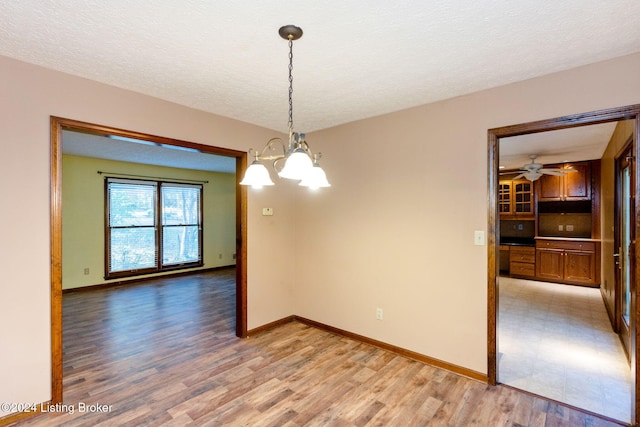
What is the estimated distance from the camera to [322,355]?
3150 millimetres

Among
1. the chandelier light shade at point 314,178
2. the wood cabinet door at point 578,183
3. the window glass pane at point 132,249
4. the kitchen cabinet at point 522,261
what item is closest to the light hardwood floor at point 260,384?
the chandelier light shade at point 314,178

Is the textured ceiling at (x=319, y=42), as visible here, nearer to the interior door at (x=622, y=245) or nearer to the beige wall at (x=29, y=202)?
the beige wall at (x=29, y=202)

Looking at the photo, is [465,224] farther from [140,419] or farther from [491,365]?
[140,419]

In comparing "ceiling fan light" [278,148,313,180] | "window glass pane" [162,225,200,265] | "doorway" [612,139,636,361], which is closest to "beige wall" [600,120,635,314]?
"doorway" [612,139,636,361]

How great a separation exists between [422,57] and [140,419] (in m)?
3.17

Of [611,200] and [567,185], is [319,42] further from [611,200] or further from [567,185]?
[567,185]

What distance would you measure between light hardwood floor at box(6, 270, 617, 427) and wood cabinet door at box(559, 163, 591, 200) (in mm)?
5400

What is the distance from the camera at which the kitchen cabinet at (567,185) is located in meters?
6.05

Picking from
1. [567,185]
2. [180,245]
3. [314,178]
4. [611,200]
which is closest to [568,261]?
[567,185]

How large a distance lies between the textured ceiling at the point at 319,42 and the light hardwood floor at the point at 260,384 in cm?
250

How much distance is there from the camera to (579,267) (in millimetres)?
5918

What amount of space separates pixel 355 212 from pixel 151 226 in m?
5.04

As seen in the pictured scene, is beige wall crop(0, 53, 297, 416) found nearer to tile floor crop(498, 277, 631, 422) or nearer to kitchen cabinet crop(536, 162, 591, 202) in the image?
tile floor crop(498, 277, 631, 422)

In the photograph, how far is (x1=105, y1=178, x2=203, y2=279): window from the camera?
6.09m
